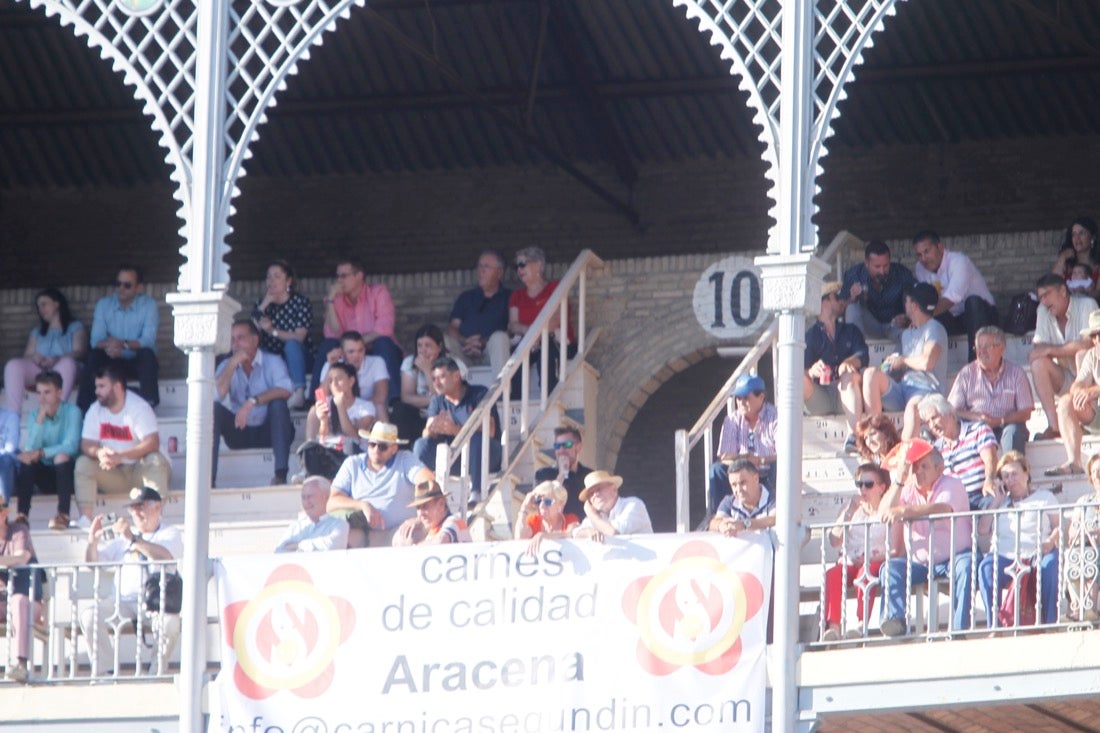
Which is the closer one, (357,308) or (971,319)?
(971,319)

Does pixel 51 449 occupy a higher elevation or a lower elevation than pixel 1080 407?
lower

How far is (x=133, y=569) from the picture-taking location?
48.8 ft

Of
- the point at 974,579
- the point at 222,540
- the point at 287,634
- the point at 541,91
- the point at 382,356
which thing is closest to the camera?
the point at 974,579

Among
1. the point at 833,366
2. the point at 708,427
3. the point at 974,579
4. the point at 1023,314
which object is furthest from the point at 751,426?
the point at 974,579

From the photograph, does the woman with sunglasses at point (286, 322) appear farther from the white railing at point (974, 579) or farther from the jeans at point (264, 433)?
the white railing at point (974, 579)

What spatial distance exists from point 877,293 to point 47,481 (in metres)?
5.78

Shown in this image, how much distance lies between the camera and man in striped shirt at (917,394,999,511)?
14.8 metres

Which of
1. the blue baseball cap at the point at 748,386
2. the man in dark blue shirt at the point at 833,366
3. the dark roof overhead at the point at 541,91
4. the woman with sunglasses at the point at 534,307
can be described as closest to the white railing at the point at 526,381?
the woman with sunglasses at the point at 534,307

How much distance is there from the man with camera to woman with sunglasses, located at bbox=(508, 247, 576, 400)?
11.7ft

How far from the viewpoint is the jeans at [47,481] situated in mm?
17031

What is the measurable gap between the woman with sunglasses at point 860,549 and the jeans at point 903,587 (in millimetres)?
103

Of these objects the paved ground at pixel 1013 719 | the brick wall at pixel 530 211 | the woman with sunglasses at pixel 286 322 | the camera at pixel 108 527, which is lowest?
the paved ground at pixel 1013 719

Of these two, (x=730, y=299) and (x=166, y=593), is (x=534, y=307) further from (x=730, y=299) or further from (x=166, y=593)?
(x=166, y=593)

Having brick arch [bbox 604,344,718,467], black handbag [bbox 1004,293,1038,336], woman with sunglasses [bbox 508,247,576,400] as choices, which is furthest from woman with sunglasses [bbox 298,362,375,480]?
black handbag [bbox 1004,293,1038,336]
